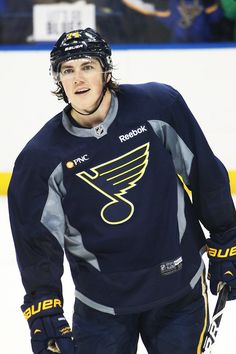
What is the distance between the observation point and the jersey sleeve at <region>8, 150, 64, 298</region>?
1977 millimetres

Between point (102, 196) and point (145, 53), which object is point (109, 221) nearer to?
point (102, 196)

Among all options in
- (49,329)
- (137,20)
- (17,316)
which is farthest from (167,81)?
(49,329)

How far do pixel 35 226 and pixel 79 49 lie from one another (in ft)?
1.43

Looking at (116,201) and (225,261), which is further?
(225,261)

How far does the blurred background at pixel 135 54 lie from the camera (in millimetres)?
5309

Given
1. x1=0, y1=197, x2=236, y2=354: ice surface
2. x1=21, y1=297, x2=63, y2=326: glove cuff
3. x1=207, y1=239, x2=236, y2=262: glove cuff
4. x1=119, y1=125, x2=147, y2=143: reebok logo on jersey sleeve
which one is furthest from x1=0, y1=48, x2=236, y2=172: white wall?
x1=21, y1=297, x2=63, y2=326: glove cuff

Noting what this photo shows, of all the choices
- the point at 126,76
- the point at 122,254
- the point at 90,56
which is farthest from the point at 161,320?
the point at 126,76

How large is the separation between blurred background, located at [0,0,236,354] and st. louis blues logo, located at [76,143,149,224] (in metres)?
3.11

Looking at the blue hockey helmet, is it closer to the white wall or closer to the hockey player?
the hockey player

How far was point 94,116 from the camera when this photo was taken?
79.6 inches

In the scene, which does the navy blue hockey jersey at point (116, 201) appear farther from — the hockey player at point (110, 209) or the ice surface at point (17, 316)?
the ice surface at point (17, 316)

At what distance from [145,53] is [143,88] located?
3302 millimetres

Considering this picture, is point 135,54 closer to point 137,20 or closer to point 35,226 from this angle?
point 137,20

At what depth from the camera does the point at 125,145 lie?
2012 mm
